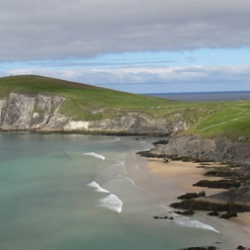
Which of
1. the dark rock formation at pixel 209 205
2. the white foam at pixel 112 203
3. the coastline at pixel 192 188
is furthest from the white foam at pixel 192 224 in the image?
the white foam at pixel 112 203

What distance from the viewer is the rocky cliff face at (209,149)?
69.8 meters

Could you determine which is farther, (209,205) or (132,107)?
(132,107)

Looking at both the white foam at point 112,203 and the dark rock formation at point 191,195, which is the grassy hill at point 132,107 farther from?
the white foam at point 112,203

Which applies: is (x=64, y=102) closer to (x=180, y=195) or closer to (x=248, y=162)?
(x=248, y=162)

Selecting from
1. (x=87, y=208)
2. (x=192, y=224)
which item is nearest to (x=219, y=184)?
(x=192, y=224)

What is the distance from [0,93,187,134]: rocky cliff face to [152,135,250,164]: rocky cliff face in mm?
43852

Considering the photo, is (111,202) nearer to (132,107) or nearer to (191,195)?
(191,195)

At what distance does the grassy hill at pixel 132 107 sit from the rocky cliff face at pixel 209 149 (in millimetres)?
1345

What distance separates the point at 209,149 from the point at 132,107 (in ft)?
233

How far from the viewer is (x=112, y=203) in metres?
46.6

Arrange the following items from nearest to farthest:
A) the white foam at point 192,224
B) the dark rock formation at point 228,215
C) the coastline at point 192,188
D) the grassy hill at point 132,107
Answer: the coastline at point 192,188
the white foam at point 192,224
the dark rock formation at point 228,215
the grassy hill at point 132,107

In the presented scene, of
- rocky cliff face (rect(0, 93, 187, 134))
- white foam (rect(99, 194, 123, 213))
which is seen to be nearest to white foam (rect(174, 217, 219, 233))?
white foam (rect(99, 194, 123, 213))

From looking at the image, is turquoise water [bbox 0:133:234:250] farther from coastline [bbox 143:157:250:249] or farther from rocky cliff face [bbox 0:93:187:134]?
rocky cliff face [bbox 0:93:187:134]

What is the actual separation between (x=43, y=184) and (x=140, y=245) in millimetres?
26009
